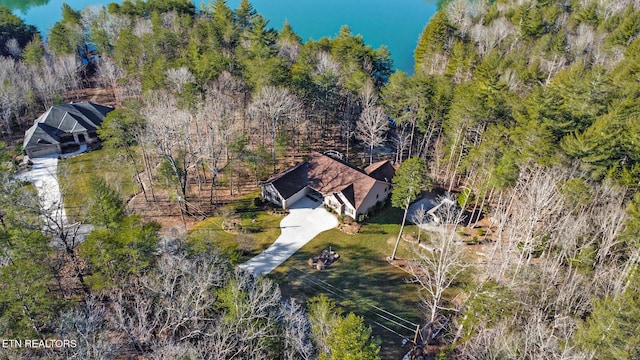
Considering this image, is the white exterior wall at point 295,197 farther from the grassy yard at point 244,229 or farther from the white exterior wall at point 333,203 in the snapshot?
the white exterior wall at point 333,203

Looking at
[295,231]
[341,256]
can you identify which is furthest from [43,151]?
[341,256]

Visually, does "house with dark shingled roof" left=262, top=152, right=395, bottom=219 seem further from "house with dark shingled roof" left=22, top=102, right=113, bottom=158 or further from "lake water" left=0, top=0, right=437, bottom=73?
"lake water" left=0, top=0, right=437, bottom=73

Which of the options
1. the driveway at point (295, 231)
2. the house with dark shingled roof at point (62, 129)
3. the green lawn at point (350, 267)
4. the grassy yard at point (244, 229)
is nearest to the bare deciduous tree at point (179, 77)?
the house with dark shingled roof at point (62, 129)

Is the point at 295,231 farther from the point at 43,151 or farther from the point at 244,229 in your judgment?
the point at 43,151

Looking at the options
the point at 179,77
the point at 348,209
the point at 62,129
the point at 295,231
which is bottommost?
the point at 295,231

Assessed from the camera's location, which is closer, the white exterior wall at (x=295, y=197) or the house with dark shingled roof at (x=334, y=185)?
the house with dark shingled roof at (x=334, y=185)

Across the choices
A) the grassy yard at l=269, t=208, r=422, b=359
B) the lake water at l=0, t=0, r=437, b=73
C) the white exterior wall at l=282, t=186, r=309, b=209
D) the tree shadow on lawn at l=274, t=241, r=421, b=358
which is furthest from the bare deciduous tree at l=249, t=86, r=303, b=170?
the lake water at l=0, t=0, r=437, b=73
